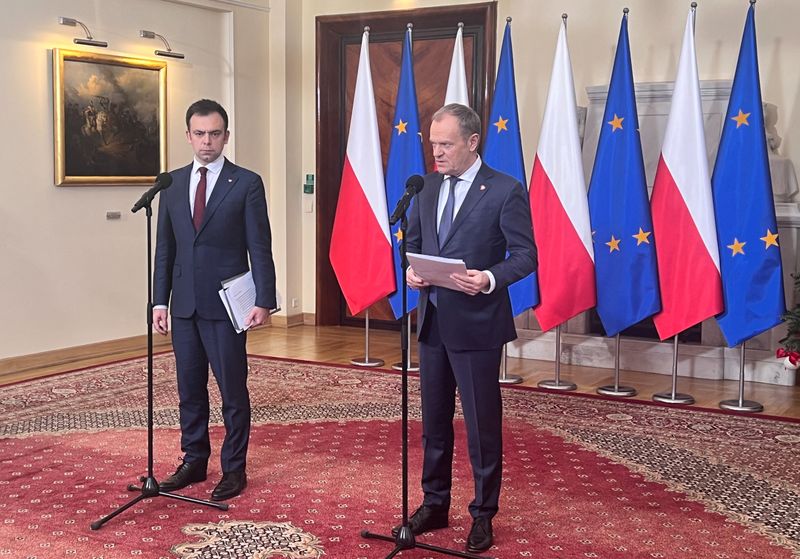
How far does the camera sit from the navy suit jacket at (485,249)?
354cm

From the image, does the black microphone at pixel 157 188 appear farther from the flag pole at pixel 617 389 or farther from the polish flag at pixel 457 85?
the flag pole at pixel 617 389

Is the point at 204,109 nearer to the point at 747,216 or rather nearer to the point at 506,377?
the point at 506,377

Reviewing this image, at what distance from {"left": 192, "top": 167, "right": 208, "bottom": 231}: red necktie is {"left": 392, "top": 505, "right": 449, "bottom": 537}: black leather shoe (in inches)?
59.6

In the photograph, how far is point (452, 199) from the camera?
3.67m

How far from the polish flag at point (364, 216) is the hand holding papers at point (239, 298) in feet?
9.59

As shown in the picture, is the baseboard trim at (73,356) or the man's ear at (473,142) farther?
the baseboard trim at (73,356)

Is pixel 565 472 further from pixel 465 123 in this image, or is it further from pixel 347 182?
pixel 347 182

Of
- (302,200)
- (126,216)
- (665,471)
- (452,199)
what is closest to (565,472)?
(665,471)

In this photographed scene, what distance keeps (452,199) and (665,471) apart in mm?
1958

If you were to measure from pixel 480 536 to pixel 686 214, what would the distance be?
3.32 metres

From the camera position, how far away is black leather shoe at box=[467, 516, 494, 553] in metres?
3.67

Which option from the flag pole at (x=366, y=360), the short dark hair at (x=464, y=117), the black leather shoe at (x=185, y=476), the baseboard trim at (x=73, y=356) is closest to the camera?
the short dark hair at (x=464, y=117)

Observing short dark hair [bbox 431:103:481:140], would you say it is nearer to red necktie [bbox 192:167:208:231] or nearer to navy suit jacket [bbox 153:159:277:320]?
navy suit jacket [bbox 153:159:277:320]

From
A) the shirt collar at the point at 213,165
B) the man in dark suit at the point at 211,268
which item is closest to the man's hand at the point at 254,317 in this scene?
the man in dark suit at the point at 211,268
